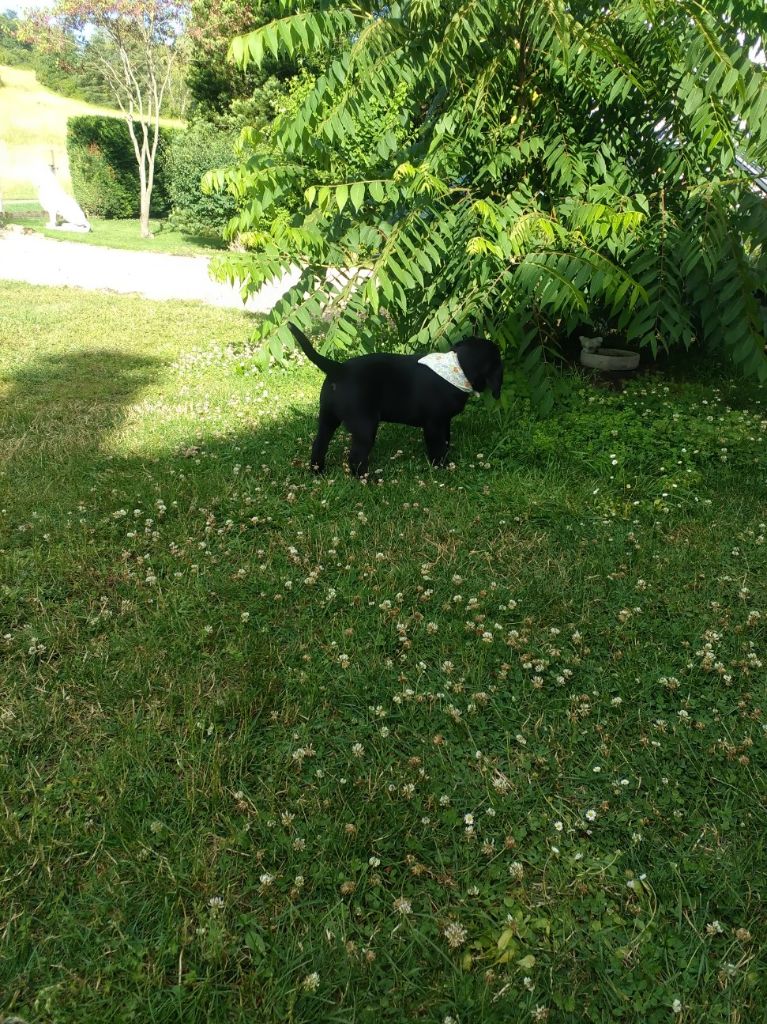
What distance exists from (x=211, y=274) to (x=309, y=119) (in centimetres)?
139

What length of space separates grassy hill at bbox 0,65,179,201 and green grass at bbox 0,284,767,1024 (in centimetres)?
2980

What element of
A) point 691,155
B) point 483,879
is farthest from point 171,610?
point 691,155

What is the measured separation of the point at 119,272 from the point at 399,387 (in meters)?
11.8

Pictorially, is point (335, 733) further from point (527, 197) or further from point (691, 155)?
point (691, 155)

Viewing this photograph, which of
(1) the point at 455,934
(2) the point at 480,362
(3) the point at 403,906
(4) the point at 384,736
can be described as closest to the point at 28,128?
(2) the point at 480,362

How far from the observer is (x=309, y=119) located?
4.91m

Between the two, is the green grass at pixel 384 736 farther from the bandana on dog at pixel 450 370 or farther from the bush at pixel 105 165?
the bush at pixel 105 165

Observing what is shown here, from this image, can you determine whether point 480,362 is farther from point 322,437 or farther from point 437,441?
point 322,437

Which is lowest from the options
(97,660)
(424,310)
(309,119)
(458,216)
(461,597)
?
(97,660)

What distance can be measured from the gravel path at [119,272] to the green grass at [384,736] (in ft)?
22.1

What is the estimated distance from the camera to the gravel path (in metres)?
11.8

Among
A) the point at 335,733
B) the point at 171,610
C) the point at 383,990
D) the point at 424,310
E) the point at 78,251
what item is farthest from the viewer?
the point at 78,251

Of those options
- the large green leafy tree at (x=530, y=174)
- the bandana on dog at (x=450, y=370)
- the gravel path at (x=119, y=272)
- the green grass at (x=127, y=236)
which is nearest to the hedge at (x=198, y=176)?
the green grass at (x=127, y=236)

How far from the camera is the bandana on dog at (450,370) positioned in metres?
4.26
